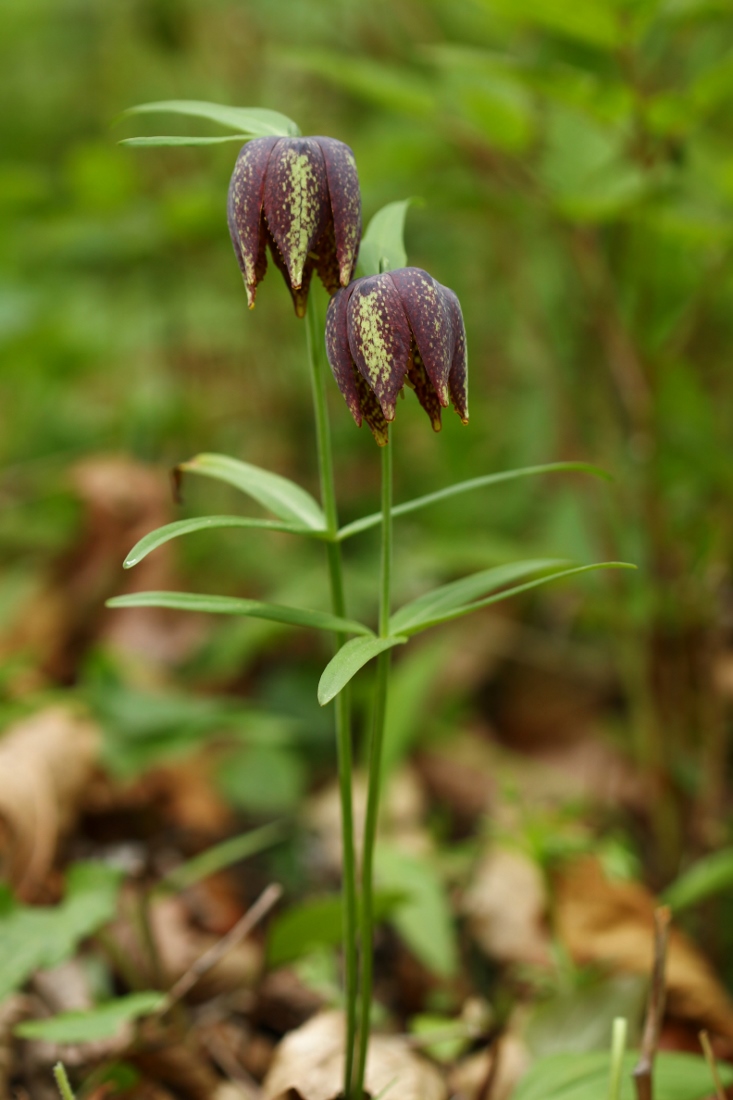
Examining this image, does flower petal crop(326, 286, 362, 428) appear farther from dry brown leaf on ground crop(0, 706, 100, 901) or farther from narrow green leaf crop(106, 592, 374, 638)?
dry brown leaf on ground crop(0, 706, 100, 901)

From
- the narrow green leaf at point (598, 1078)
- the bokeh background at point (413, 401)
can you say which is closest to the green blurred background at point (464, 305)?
the bokeh background at point (413, 401)

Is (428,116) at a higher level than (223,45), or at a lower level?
lower

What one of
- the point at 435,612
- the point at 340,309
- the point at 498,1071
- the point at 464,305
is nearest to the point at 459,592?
the point at 435,612

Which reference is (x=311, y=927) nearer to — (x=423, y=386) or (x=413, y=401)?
(x=423, y=386)

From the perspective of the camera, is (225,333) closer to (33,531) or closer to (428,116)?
(33,531)

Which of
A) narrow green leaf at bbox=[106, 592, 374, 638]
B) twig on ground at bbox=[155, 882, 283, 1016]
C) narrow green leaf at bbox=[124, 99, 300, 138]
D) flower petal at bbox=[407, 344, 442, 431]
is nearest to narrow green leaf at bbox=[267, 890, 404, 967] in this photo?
twig on ground at bbox=[155, 882, 283, 1016]

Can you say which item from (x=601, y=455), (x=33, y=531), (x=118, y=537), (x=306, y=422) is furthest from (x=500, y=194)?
(x=33, y=531)

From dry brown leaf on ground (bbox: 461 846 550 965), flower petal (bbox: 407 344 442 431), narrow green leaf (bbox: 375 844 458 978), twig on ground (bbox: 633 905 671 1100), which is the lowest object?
dry brown leaf on ground (bbox: 461 846 550 965)
